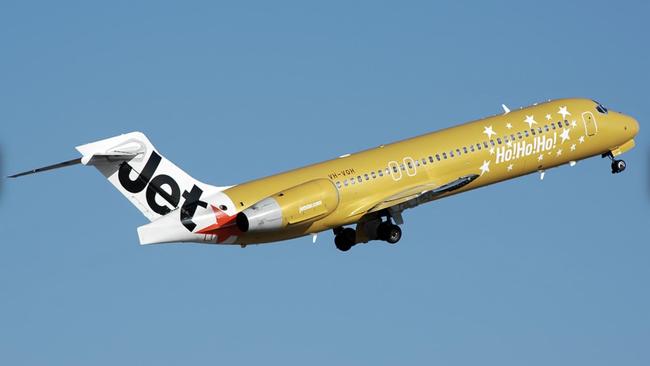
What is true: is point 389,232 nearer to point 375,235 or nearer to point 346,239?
point 375,235

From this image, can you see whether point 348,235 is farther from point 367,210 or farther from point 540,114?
point 540,114

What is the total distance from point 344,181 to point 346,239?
3949mm

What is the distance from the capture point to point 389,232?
61625 millimetres

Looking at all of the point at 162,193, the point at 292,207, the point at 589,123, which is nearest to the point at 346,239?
the point at 292,207

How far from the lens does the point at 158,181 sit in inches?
2327

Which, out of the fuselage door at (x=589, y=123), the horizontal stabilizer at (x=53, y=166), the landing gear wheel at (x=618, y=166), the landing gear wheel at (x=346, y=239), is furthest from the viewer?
the landing gear wheel at (x=618, y=166)

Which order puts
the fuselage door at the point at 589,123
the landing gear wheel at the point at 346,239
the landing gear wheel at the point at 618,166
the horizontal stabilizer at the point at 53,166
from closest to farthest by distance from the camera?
the horizontal stabilizer at the point at 53,166 → the landing gear wheel at the point at 346,239 → the fuselage door at the point at 589,123 → the landing gear wheel at the point at 618,166

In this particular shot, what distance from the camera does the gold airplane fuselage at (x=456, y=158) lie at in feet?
194

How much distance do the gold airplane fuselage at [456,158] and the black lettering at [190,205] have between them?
1.13 meters

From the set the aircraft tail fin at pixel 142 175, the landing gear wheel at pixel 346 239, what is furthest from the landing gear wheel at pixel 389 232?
the aircraft tail fin at pixel 142 175

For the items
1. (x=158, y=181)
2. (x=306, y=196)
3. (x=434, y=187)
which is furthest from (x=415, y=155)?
(x=158, y=181)

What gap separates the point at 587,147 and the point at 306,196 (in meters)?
13.9

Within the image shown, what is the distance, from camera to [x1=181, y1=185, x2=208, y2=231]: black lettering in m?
57.5

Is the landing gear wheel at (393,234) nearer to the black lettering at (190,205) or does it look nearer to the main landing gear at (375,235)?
the main landing gear at (375,235)
